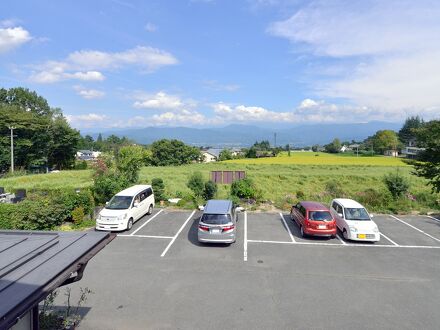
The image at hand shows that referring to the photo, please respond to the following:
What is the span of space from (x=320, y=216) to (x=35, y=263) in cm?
1232

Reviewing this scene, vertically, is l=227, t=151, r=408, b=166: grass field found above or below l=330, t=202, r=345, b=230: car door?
above

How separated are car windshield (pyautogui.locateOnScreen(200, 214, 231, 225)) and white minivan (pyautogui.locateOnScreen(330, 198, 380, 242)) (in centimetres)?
582

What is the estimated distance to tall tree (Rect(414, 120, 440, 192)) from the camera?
19.2 metres

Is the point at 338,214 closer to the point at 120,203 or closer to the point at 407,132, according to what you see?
the point at 120,203

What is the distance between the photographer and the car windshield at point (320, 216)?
1396 centimetres

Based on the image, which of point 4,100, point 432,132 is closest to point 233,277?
point 432,132

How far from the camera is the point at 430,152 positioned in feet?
64.3

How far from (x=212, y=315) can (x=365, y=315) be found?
4095mm

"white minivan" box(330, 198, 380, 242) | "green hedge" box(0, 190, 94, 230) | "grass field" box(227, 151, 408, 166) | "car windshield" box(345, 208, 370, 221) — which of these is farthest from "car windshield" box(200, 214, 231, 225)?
"grass field" box(227, 151, 408, 166)

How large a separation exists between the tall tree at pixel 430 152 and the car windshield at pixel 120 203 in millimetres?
19033

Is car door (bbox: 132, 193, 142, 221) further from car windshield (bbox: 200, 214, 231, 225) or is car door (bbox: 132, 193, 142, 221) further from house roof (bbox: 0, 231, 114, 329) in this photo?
house roof (bbox: 0, 231, 114, 329)

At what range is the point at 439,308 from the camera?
8.31 meters

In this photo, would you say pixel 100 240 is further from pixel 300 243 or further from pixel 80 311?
pixel 300 243

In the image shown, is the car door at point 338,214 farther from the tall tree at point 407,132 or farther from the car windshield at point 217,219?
the tall tree at point 407,132
